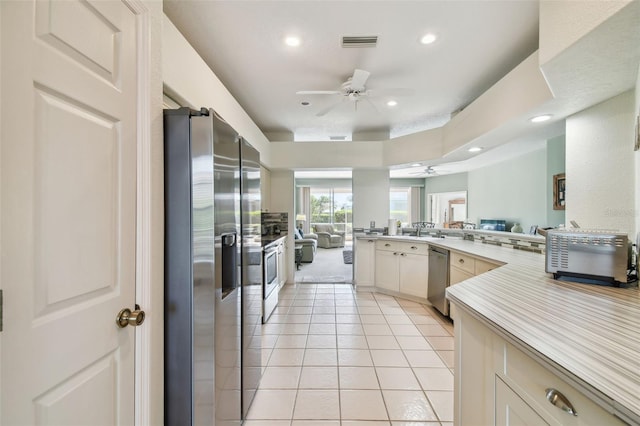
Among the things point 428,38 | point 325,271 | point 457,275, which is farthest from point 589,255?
point 325,271

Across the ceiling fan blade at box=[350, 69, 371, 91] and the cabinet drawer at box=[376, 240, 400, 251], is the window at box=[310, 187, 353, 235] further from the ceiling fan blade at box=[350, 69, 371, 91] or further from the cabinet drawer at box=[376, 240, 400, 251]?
the ceiling fan blade at box=[350, 69, 371, 91]

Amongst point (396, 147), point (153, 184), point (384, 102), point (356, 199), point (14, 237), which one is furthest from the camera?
point (356, 199)

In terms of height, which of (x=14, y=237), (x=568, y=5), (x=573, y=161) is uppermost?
(x=568, y=5)

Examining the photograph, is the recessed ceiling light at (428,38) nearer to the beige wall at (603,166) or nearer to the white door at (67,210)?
the beige wall at (603,166)

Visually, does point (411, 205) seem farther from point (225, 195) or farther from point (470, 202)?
point (225, 195)

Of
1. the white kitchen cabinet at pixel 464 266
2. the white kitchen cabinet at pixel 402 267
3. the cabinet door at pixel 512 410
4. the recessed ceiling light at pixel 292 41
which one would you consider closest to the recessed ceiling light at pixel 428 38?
the recessed ceiling light at pixel 292 41

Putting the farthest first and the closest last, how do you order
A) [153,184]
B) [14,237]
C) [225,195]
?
[225,195], [153,184], [14,237]

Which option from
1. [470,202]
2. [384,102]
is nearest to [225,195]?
[384,102]

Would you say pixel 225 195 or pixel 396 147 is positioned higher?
pixel 396 147

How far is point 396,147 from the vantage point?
169 inches

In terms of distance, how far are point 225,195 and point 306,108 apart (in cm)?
278

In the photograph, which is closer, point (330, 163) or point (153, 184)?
point (153, 184)

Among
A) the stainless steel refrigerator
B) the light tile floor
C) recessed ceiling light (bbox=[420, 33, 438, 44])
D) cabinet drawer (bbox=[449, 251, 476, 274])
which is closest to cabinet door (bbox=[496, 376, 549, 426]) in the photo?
the light tile floor

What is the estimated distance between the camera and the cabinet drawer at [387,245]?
405 centimetres
